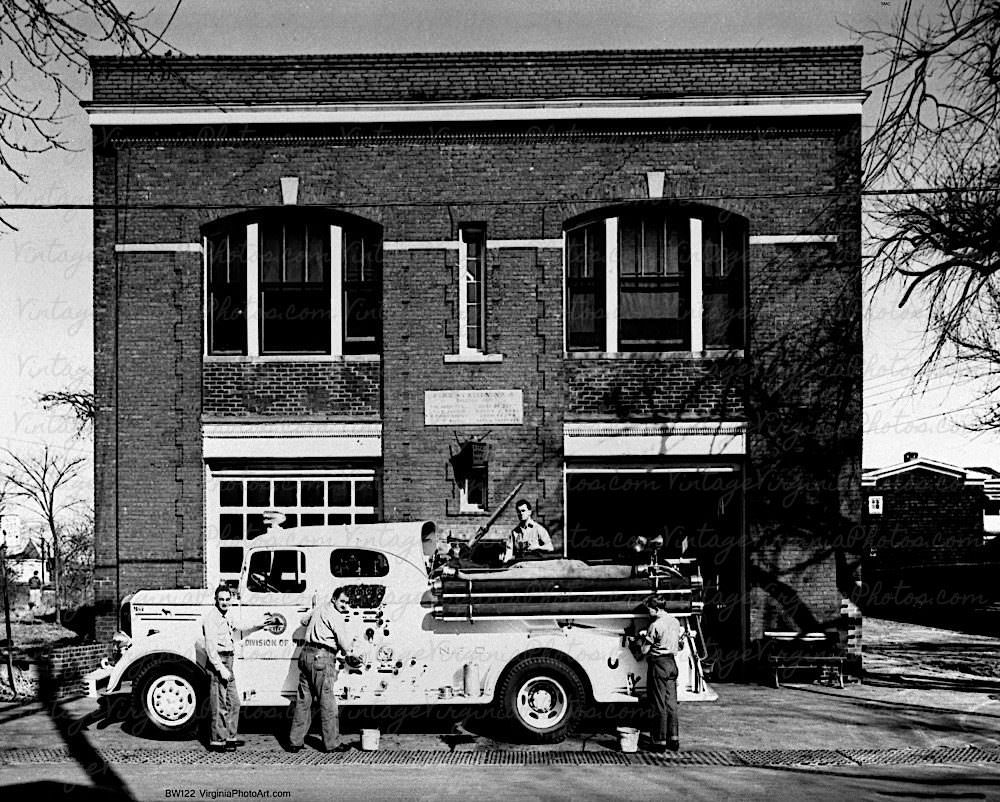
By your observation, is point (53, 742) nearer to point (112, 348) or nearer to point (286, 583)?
point (286, 583)

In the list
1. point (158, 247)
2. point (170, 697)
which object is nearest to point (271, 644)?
point (170, 697)

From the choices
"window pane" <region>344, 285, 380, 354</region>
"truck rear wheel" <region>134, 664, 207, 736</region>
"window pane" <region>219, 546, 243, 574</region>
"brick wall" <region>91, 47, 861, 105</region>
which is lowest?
"truck rear wheel" <region>134, 664, 207, 736</region>

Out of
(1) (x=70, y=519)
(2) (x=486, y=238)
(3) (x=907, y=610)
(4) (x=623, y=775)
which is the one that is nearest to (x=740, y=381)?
(2) (x=486, y=238)

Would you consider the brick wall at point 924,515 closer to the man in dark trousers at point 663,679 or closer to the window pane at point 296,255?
the window pane at point 296,255

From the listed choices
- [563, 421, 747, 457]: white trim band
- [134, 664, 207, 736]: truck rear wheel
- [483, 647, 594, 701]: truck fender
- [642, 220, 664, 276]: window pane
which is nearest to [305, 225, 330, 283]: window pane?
[563, 421, 747, 457]: white trim band

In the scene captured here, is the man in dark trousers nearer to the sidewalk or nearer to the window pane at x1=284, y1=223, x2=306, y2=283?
the sidewalk

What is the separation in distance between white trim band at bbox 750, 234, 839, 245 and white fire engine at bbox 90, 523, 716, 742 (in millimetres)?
6350

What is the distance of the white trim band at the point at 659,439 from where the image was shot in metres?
16.7

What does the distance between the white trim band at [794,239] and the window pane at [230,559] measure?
9.25m

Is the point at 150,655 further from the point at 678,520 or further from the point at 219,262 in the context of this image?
the point at 678,520

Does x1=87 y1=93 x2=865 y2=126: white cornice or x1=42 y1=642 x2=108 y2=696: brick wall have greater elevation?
x1=87 y1=93 x2=865 y2=126: white cornice

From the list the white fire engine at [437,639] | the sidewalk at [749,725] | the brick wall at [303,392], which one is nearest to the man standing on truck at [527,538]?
the white fire engine at [437,639]

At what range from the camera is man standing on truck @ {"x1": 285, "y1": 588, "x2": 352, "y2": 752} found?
1184 centimetres

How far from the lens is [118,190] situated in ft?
56.0
